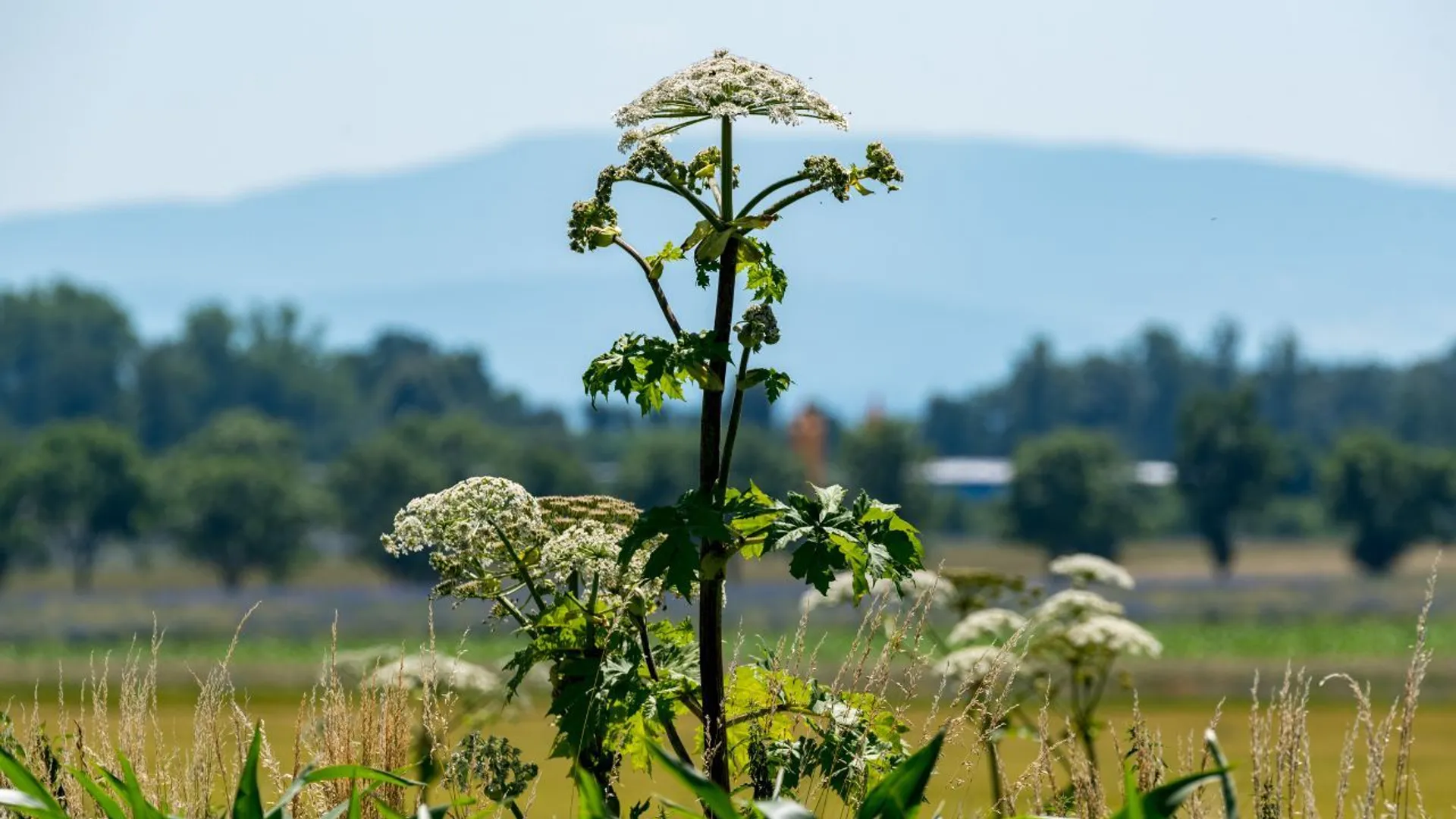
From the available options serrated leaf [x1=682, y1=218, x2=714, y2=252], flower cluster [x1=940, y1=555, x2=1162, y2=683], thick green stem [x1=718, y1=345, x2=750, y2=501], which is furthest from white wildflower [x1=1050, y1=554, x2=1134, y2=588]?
serrated leaf [x1=682, y1=218, x2=714, y2=252]

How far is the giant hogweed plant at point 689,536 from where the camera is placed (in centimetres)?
477

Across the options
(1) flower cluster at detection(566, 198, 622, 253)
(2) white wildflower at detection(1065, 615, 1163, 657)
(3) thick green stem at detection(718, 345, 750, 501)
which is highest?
(1) flower cluster at detection(566, 198, 622, 253)

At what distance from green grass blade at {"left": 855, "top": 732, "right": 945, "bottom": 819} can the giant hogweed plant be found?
0.48m

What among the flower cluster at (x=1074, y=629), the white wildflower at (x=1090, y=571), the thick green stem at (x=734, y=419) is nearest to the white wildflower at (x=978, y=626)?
the flower cluster at (x=1074, y=629)

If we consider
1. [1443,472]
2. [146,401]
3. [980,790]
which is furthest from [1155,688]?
[146,401]

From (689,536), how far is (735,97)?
1145 mm

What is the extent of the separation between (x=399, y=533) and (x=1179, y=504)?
149668 mm

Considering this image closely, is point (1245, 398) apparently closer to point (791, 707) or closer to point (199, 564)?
point (199, 564)

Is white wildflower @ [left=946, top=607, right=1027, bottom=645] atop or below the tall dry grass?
below

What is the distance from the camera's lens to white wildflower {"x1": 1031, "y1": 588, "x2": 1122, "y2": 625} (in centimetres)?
1030

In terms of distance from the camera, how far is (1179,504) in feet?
492

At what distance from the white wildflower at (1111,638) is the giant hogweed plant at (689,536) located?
15.9 feet

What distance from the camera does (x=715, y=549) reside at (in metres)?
4.97

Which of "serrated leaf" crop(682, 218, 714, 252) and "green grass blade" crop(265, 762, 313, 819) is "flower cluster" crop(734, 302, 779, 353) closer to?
"serrated leaf" crop(682, 218, 714, 252)
